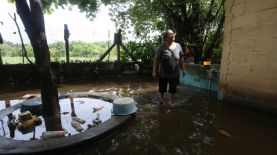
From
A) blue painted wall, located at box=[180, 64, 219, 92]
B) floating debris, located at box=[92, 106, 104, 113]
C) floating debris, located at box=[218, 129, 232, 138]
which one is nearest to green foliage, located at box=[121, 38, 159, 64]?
blue painted wall, located at box=[180, 64, 219, 92]

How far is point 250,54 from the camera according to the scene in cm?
575

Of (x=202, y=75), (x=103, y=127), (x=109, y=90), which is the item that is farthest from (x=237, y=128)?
(x=109, y=90)

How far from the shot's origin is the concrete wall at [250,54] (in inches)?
203

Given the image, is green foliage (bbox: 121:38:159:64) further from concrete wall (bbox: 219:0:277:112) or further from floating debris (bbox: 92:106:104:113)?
floating debris (bbox: 92:106:104:113)

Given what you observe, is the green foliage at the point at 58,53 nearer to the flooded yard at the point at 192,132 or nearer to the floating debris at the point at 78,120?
the floating debris at the point at 78,120

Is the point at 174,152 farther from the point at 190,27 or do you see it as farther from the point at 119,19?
the point at 119,19

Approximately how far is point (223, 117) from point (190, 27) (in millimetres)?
7556

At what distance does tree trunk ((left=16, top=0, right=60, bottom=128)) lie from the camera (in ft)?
15.5

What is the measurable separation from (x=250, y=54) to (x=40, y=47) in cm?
531

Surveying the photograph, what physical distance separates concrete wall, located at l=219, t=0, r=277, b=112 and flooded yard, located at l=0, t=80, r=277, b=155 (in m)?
0.42

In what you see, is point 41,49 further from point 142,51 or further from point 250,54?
point 142,51

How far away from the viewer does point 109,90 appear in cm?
888

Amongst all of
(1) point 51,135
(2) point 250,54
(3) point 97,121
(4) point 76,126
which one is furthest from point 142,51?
(1) point 51,135

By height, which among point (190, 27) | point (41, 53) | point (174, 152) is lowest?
point (174, 152)
